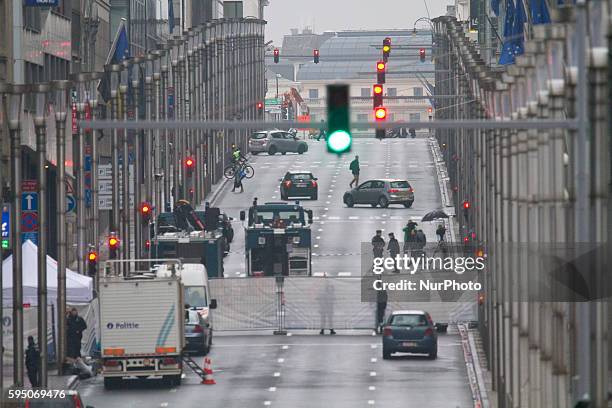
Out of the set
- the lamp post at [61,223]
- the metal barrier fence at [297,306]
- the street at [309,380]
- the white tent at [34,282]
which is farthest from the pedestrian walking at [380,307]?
the lamp post at [61,223]

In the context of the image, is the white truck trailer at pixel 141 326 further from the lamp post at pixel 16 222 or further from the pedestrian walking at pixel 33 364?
the lamp post at pixel 16 222

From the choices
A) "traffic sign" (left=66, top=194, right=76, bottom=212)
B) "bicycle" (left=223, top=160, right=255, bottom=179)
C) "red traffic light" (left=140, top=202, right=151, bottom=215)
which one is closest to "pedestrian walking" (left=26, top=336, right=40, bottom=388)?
"traffic sign" (left=66, top=194, right=76, bottom=212)

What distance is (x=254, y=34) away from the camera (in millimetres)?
150750

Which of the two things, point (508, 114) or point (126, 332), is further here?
point (126, 332)

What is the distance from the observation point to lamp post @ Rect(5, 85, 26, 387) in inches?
1839

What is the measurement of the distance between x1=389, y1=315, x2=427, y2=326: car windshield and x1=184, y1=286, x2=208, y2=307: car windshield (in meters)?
6.02

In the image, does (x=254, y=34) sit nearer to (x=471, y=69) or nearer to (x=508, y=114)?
(x=471, y=69)

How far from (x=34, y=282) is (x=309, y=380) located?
306 inches

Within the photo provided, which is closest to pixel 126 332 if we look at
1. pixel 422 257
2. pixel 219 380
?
pixel 219 380

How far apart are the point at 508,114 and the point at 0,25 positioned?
32061 mm

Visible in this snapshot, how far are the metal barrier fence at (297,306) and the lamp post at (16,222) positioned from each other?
17.5 m

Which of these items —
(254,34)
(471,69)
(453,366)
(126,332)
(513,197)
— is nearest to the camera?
(513,197)

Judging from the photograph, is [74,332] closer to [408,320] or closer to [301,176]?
[408,320]

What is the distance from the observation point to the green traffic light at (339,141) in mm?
24438
